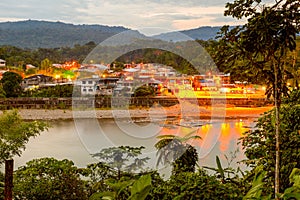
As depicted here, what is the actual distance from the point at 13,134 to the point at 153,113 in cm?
1174

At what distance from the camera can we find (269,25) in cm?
148

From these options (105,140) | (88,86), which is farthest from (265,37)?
(88,86)

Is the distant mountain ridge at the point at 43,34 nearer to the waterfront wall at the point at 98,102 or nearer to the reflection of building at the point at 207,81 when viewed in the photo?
the waterfront wall at the point at 98,102

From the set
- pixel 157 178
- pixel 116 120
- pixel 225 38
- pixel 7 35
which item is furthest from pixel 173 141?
pixel 7 35

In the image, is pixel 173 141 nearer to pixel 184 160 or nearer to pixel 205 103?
pixel 184 160

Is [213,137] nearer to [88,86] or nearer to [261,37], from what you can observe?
[88,86]

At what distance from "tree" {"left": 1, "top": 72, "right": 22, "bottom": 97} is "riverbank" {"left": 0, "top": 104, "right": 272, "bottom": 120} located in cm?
215

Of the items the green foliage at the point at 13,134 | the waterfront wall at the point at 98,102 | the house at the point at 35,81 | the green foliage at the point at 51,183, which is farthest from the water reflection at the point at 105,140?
the house at the point at 35,81

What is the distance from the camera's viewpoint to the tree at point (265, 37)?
4.93ft

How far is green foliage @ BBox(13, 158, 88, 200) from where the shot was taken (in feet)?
9.70

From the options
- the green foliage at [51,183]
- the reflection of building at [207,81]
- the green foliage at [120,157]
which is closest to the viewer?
the green foliage at [120,157]

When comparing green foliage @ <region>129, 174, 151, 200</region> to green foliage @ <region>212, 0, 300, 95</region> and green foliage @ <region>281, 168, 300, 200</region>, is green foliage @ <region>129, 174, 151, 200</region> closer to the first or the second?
green foliage @ <region>281, 168, 300, 200</region>

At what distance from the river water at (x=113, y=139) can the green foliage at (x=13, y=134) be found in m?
1.51

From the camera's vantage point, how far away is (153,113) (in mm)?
16672
